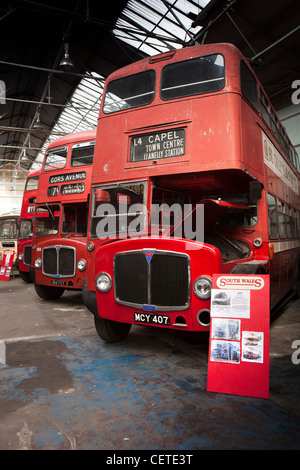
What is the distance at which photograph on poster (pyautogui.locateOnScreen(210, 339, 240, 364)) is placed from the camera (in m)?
2.88

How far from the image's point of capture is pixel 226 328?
2961 millimetres

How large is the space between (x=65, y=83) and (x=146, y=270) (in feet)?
44.3

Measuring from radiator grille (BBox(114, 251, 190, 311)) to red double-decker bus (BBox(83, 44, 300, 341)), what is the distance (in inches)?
0.4

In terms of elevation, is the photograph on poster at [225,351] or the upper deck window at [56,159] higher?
the upper deck window at [56,159]

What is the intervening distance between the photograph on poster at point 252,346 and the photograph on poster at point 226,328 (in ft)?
0.23

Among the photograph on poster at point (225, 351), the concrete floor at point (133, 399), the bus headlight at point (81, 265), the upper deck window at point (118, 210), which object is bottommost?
the concrete floor at point (133, 399)

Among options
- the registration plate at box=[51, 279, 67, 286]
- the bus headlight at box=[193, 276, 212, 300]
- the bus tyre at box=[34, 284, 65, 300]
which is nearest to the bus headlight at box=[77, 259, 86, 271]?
the registration plate at box=[51, 279, 67, 286]

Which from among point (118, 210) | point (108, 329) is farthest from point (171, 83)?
point (108, 329)

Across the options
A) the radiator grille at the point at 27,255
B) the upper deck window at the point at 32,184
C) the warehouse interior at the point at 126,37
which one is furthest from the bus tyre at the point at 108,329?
the upper deck window at the point at 32,184

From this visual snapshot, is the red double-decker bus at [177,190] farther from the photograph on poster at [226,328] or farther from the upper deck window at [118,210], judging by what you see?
the photograph on poster at [226,328]

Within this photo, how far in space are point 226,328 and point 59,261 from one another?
481cm

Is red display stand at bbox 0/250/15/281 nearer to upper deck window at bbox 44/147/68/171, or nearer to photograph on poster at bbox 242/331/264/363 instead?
upper deck window at bbox 44/147/68/171

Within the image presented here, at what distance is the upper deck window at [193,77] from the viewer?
159 inches

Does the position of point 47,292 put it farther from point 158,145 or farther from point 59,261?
point 158,145
